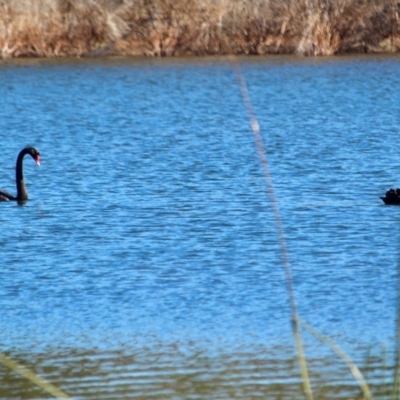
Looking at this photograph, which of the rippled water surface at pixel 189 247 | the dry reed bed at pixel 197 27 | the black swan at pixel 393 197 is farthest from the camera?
the dry reed bed at pixel 197 27

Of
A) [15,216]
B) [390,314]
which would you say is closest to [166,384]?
[390,314]

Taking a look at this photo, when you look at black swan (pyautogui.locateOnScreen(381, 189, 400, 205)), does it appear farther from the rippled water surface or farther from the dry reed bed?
the dry reed bed

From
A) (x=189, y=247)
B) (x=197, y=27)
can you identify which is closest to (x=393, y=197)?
(x=189, y=247)

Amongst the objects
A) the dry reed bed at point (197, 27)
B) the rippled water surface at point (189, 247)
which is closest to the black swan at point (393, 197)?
the rippled water surface at point (189, 247)

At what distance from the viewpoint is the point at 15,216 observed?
10.3 meters

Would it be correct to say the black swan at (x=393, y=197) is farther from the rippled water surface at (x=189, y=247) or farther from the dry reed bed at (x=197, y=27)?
the dry reed bed at (x=197, y=27)

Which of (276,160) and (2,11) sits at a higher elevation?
(2,11)

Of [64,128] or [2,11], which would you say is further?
[2,11]

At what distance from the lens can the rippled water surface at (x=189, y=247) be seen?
575cm

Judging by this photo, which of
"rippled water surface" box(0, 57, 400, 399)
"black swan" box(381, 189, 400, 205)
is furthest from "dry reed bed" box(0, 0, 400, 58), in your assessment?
"black swan" box(381, 189, 400, 205)

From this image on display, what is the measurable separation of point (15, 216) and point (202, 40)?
17975mm

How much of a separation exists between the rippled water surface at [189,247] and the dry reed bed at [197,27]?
7793 mm

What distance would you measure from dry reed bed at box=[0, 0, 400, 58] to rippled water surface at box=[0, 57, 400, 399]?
307 inches

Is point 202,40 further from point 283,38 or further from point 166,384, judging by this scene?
point 166,384
